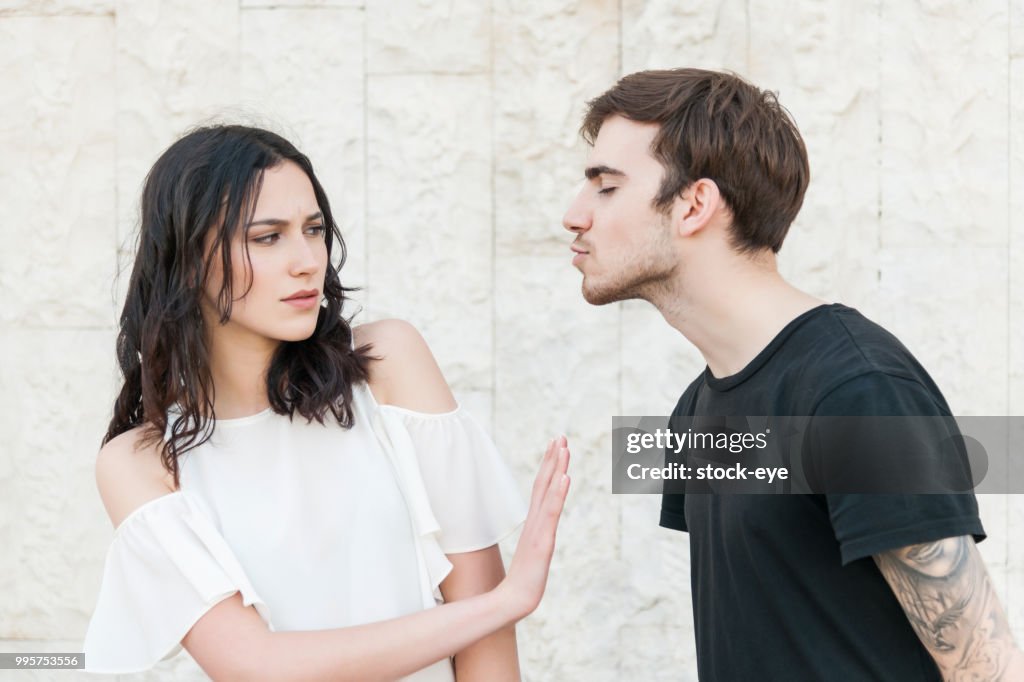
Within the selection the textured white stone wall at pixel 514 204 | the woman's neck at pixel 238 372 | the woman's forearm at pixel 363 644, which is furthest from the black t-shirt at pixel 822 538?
the textured white stone wall at pixel 514 204

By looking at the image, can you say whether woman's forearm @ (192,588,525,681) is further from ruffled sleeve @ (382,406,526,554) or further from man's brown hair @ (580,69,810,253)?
man's brown hair @ (580,69,810,253)

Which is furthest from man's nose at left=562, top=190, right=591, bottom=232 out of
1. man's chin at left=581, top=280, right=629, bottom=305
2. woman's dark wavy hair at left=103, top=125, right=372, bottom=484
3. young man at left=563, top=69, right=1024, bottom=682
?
woman's dark wavy hair at left=103, top=125, right=372, bottom=484

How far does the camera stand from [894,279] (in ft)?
11.8

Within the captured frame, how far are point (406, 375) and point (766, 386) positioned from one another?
75 centimetres

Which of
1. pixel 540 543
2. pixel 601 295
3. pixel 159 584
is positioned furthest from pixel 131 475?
pixel 601 295

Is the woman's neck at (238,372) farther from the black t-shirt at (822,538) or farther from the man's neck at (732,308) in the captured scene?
the black t-shirt at (822,538)

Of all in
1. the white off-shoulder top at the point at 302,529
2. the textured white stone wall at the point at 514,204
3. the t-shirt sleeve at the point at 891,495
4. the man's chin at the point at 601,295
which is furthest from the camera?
the textured white stone wall at the point at 514,204

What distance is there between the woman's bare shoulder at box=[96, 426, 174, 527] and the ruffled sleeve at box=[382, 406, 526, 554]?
1.51 feet

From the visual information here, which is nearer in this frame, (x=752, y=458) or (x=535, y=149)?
(x=752, y=458)

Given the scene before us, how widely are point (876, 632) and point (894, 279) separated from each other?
2.14 m

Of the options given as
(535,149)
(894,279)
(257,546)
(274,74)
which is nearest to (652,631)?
(894,279)

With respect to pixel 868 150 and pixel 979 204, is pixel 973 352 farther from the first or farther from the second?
pixel 868 150

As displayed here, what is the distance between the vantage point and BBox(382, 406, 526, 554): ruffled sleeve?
2150mm

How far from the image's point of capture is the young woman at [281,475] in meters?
1.93
